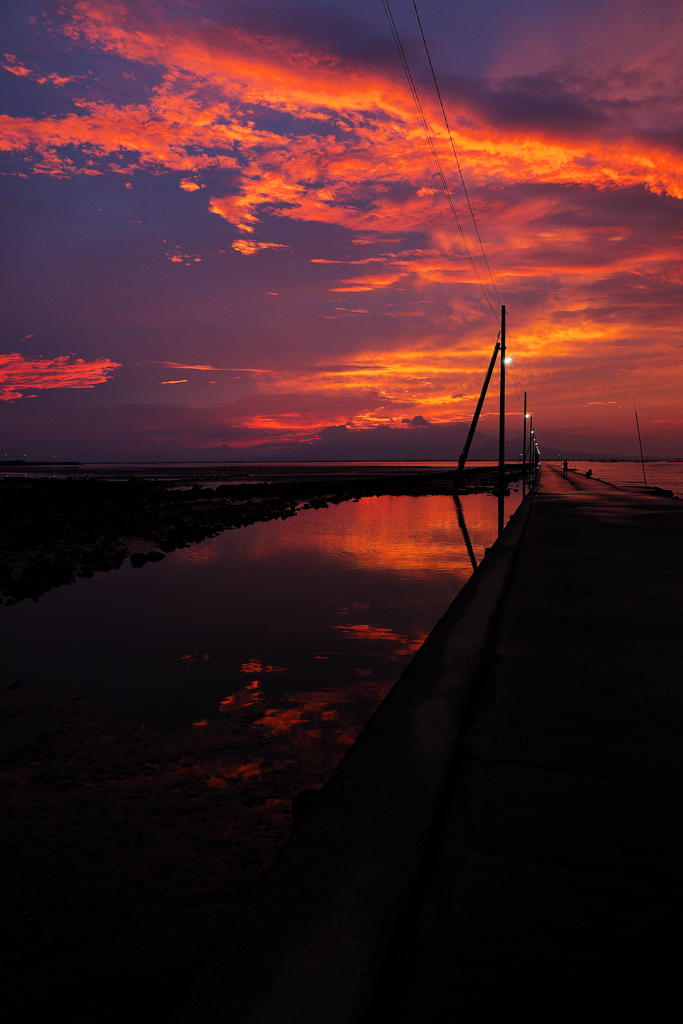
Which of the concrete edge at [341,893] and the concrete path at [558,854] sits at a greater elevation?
the concrete edge at [341,893]

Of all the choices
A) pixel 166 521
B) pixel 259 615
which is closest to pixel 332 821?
pixel 259 615

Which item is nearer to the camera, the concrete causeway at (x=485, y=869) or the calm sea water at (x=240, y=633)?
the concrete causeway at (x=485, y=869)

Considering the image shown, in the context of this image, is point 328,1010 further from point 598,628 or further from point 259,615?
point 259,615

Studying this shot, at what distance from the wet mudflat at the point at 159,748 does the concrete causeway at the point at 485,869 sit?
2.83 ft

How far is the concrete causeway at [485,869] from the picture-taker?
5.81 feet

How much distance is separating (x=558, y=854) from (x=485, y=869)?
33cm

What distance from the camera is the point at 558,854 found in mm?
2400

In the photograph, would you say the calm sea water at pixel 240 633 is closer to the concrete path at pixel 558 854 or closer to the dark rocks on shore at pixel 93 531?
the dark rocks on shore at pixel 93 531

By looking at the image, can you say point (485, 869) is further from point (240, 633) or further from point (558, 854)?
point (240, 633)

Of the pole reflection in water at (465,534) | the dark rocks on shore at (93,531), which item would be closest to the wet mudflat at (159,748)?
the dark rocks on shore at (93,531)

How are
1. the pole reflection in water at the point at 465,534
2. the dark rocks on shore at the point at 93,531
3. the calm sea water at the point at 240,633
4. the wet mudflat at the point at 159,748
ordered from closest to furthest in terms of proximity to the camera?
1. the wet mudflat at the point at 159,748
2. the calm sea water at the point at 240,633
3. the dark rocks on shore at the point at 93,531
4. the pole reflection in water at the point at 465,534

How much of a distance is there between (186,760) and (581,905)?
10.6 feet

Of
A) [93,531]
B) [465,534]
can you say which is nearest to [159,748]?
[465,534]

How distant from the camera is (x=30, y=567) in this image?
1246 centimetres
